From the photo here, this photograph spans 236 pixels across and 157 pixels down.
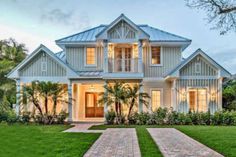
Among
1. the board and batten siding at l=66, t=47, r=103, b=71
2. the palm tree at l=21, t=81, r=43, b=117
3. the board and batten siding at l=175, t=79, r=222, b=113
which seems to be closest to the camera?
the palm tree at l=21, t=81, r=43, b=117

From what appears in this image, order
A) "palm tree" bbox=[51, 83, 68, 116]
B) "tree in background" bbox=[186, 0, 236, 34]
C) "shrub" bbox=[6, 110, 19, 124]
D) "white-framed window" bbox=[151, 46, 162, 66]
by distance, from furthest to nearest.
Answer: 1. "white-framed window" bbox=[151, 46, 162, 66]
2. "palm tree" bbox=[51, 83, 68, 116]
3. "shrub" bbox=[6, 110, 19, 124]
4. "tree in background" bbox=[186, 0, 236, 34]

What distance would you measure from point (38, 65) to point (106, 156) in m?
15.7

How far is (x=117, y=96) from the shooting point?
2125cm

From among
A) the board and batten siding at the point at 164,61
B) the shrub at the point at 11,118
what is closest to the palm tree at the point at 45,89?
the shrub at the point at 11,118

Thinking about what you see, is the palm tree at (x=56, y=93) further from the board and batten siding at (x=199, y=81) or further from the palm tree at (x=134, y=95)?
the board and batten siding at (x=199, y=81)

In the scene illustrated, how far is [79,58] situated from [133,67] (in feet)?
13.8

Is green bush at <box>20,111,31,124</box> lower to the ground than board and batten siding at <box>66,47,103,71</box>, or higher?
lower

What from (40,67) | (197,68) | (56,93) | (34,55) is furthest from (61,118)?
(197,68)

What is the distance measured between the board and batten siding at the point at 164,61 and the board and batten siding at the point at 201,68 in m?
1.83

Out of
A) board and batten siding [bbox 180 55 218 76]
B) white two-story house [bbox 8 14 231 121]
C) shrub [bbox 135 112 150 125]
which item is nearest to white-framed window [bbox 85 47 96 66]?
white two-story house [bbox 8 14 231 121]

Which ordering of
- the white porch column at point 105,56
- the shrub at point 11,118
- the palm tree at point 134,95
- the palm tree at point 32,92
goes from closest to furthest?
the palm tree at point 134,95, the palm tree at point 32,92, the shrub at point 11,118, the white porch column at point 105,56

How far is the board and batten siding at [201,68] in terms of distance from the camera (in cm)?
2303

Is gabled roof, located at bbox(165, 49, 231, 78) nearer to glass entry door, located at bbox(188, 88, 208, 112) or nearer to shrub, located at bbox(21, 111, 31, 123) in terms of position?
glass entry door, located at bbox(188, 88, 208, 112)

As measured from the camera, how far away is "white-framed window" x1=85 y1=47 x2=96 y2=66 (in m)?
25.2
